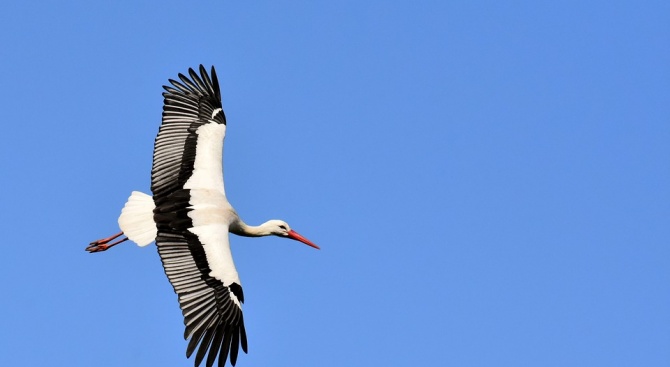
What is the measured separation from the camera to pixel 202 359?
15.5 meters

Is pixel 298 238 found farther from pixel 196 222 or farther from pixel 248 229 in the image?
pixel 196 222

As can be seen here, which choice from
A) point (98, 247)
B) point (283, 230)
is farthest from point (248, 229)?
point (98, 247)

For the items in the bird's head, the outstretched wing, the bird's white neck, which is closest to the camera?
the outstretched wing

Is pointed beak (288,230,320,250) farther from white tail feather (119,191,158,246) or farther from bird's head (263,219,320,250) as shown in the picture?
white tail feather (119,191,158,246)

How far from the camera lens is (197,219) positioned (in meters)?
17.1

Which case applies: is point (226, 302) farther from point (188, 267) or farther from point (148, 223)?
point (148, 223)

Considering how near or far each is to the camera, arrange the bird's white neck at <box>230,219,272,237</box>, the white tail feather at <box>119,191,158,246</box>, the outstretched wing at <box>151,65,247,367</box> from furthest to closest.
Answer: the bird's white neck at <box>230,219,272,237</box> < the white tail feather at <box>119,191,158,246</box> < the outstretched wing at <box>151,65,247,367</box>

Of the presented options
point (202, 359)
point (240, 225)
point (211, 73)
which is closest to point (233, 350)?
point (202, 359)

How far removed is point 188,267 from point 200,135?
9.19 feet

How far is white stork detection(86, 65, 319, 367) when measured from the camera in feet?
52.3

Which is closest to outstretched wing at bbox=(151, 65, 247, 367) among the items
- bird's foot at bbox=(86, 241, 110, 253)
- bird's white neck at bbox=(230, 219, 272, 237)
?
bird's white neck at bbox=(230, 219, 272, 237)

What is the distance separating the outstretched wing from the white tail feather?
0.17 m

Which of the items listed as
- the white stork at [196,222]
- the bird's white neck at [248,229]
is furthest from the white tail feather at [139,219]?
the bird's white neck at [248,229]

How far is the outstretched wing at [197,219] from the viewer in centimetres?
1587
